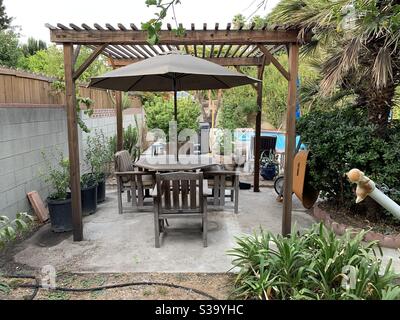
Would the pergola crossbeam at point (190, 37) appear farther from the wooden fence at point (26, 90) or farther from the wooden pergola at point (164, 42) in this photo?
the wooden fence at point (26, 90)

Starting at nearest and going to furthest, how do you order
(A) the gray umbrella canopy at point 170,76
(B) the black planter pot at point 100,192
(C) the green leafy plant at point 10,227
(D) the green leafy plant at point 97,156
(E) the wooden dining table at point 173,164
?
(C) the green leafy plant at point 10,227 < (A) the gray umbrella canopy at point 170,76 < (E) the wooden dining table at point 173,164 < (B) the black planter pot at point 100,192 < (D) the green leafy plant at point 97,156

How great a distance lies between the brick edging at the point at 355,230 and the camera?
3.93m

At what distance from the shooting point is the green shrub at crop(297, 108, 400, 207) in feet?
13.6

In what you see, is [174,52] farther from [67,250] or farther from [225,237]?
[67,250]

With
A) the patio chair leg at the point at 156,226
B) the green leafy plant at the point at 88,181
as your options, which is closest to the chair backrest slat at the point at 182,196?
the patio chair leg at the point at 156,226

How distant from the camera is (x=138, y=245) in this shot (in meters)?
3.97

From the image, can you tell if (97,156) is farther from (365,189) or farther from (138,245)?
(365,189)

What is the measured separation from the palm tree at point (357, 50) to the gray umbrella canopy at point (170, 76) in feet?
3.00

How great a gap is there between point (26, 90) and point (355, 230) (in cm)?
482

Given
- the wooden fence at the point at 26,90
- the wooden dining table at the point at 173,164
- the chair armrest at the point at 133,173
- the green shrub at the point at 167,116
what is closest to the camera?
the wooden fence at the point at 26,90

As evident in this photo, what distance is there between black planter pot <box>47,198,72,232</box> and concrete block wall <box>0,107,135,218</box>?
47cm

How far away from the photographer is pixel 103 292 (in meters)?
2.91
